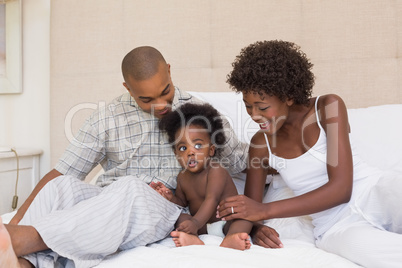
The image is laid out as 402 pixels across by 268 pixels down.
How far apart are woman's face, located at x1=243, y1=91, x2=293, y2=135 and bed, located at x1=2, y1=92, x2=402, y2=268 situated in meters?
0.29

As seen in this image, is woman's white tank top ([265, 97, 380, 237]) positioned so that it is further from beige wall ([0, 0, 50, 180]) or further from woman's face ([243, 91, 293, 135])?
beige wall ([0, 0, 50, 180])


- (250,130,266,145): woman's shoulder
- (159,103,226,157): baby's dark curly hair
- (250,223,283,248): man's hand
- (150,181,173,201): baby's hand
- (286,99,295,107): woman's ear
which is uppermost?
(286,99,295,107): woman's ear

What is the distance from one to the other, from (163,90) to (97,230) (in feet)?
1.89

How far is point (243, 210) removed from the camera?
44.0 inches

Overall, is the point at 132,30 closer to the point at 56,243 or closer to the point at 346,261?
the point at 56,243

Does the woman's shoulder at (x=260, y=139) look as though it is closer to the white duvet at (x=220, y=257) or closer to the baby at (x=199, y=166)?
the baby at (x=199, y=166)

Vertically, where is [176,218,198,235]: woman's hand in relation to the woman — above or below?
below

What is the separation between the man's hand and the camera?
3.55ft

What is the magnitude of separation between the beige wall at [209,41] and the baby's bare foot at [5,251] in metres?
1.22

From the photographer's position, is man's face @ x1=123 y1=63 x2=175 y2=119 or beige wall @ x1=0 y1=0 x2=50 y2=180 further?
beige wall @ x1=0 y1=0 x2=50 y2=180

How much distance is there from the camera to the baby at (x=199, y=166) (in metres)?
1.25

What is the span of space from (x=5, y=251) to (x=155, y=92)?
704mm

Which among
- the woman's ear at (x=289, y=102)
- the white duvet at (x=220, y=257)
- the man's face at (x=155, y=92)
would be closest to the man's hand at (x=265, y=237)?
the white duvet at (x=220, y=257)

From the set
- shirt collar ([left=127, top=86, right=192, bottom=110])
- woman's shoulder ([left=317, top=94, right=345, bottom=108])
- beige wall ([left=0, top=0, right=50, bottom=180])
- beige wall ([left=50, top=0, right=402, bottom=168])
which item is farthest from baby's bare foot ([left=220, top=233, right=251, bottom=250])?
beige wall ([left=0, top=0, right=50, bottom=180])
